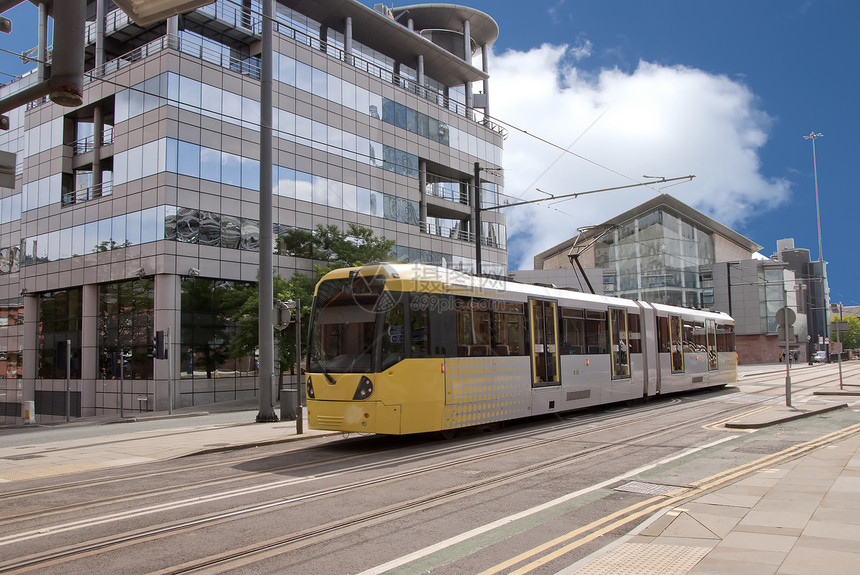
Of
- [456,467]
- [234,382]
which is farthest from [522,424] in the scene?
[234,382]

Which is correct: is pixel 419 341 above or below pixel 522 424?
above

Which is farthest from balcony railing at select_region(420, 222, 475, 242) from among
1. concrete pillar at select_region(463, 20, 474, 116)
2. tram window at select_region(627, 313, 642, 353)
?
tram window at select_region(627, 313, 642, 353)

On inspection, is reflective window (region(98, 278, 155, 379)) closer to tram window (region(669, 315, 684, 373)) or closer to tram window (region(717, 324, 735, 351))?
tram window (region(669, 315, 684, 373))

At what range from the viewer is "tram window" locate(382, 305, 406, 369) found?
11922 millimetres

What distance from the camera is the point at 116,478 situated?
33.8 feet

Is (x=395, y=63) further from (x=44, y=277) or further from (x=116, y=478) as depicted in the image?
(x=116, y=478)

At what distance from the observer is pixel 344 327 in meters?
12.4

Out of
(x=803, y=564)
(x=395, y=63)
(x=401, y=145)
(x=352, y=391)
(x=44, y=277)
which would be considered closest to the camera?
(x=803, y=564)

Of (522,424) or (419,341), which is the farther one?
(522,424)

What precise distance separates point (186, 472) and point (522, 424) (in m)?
8.29

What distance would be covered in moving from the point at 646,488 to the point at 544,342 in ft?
24.4

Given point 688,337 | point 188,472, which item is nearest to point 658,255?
point 688,337

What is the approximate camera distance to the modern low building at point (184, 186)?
34.0m

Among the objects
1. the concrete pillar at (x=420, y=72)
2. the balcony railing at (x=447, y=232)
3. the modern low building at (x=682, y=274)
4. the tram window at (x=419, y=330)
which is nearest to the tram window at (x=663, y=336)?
the tram window at (x=419, y=330)
